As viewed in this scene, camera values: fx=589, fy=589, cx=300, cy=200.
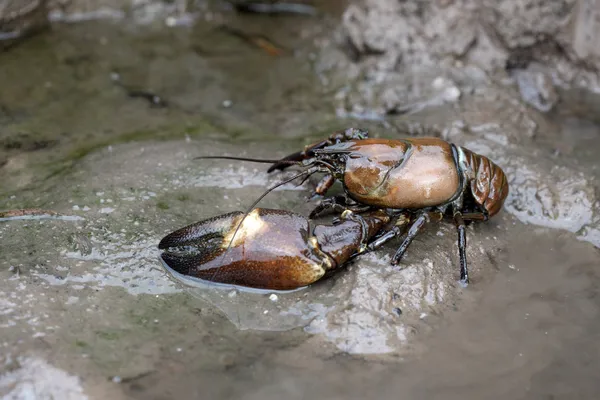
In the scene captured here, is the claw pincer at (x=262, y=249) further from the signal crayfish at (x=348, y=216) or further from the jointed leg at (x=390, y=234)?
the jointed leg at (x=390, y=234)

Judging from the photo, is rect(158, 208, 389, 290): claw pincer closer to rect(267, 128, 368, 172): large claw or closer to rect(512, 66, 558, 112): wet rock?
rect(267, 128, 368, 172): large claw

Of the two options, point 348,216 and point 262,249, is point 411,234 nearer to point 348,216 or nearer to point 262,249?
point 348,216

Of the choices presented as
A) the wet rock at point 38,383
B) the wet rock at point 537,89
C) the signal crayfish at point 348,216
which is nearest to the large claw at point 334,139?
the signal crayfish at point 348,216

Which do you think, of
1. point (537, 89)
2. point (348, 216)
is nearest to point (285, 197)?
point (348, 216)

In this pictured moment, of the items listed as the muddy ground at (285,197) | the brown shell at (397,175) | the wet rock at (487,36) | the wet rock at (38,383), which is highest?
the wet rock at (487,36)

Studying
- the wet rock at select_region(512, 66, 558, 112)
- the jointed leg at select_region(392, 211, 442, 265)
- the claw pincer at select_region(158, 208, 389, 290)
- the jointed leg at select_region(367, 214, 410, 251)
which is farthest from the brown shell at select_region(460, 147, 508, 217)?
the wet rock at select_region(512, 66, 558, 112)

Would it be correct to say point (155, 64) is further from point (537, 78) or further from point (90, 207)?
point (537, 78)
